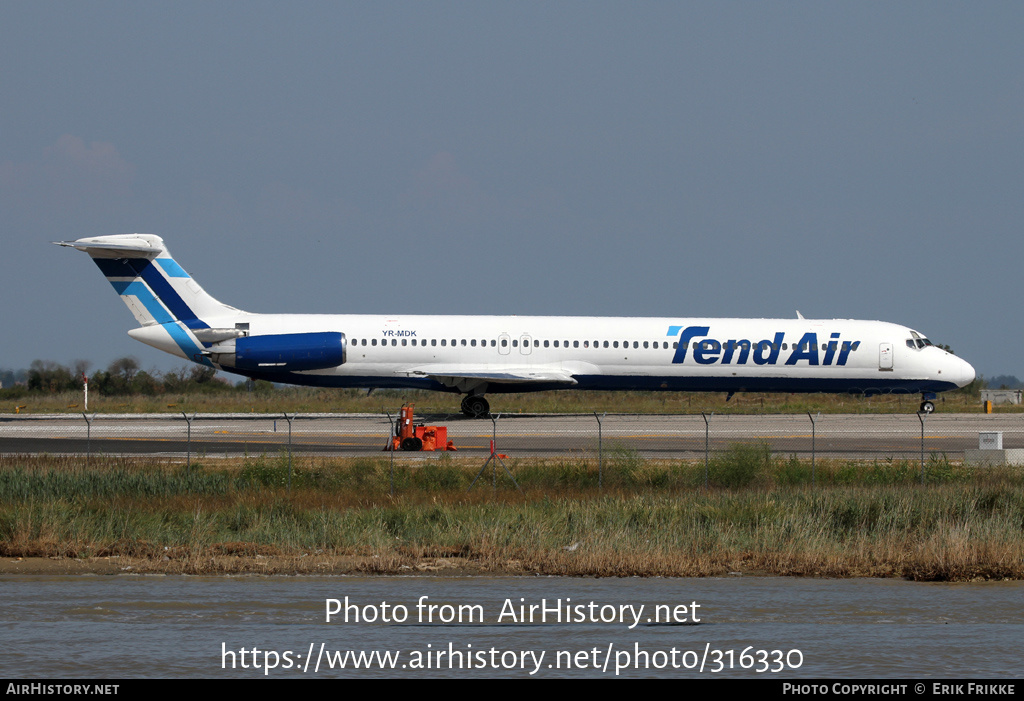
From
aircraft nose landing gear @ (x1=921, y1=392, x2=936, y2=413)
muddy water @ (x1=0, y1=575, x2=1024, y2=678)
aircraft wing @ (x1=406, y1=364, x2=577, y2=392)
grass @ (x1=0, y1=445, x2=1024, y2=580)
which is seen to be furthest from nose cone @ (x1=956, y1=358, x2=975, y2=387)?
muddy water @ (x1=0, y1=575, x2=1024, y2=678)

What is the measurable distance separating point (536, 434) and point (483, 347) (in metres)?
10.8

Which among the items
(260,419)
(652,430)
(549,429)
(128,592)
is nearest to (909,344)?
(652,430)

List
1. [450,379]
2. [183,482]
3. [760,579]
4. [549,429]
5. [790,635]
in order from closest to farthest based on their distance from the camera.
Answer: [790,635] → [760,579] → [183,482] → [549,429] → [450,379]

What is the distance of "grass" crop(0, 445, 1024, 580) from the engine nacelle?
1573 centimetres

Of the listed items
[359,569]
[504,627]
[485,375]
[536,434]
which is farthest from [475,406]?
[504,627]

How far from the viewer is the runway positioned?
29.1 metres

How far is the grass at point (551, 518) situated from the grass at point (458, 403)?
2362 centimetres

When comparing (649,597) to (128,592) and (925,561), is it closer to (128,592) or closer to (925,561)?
(925,561)

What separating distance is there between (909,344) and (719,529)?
27.6 meters

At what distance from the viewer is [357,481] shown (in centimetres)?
2280

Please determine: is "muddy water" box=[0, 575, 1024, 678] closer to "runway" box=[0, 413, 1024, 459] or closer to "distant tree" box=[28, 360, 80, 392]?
"runway" box=[0, 413, 1024, 459]

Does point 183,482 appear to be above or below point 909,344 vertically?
below

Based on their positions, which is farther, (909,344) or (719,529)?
(909,344)

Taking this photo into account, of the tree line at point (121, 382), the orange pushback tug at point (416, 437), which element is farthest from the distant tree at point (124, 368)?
the orange pushback tug at point (416, 437)
